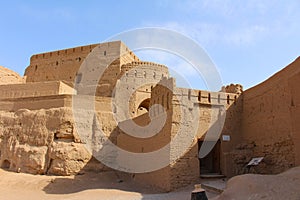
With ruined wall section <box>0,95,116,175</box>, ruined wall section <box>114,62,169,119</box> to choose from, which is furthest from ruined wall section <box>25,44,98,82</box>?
ruined wall section <box>0,95,116,175</box>

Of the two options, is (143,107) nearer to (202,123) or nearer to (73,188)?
(73,188)

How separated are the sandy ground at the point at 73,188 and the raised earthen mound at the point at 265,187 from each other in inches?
120

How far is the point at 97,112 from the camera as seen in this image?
54.3 feet

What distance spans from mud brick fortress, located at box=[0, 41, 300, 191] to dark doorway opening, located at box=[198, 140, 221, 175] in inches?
1.8

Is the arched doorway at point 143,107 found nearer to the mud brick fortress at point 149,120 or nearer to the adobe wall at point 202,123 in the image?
the mud brick fortress at point 149,120

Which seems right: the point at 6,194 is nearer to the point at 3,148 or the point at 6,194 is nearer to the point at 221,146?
the point at 3,148

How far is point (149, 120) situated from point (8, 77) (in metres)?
15.7

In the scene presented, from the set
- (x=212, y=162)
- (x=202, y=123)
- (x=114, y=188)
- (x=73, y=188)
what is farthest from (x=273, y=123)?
(x=73, y=188)

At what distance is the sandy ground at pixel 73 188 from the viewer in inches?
431

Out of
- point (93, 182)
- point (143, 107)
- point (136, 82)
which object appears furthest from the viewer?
point (143, 107)

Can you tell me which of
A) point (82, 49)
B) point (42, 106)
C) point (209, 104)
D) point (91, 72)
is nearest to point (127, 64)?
point (91, 72)

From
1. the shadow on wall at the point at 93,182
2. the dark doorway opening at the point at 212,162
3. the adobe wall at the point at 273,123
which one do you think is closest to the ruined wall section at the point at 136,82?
the shadow on wall at the point at 93,182

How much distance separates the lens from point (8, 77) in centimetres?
2342

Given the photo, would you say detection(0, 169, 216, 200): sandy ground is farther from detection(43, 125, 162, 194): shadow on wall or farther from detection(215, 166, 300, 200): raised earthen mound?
detection(215, 166, 300, 200): raised earthen mound
